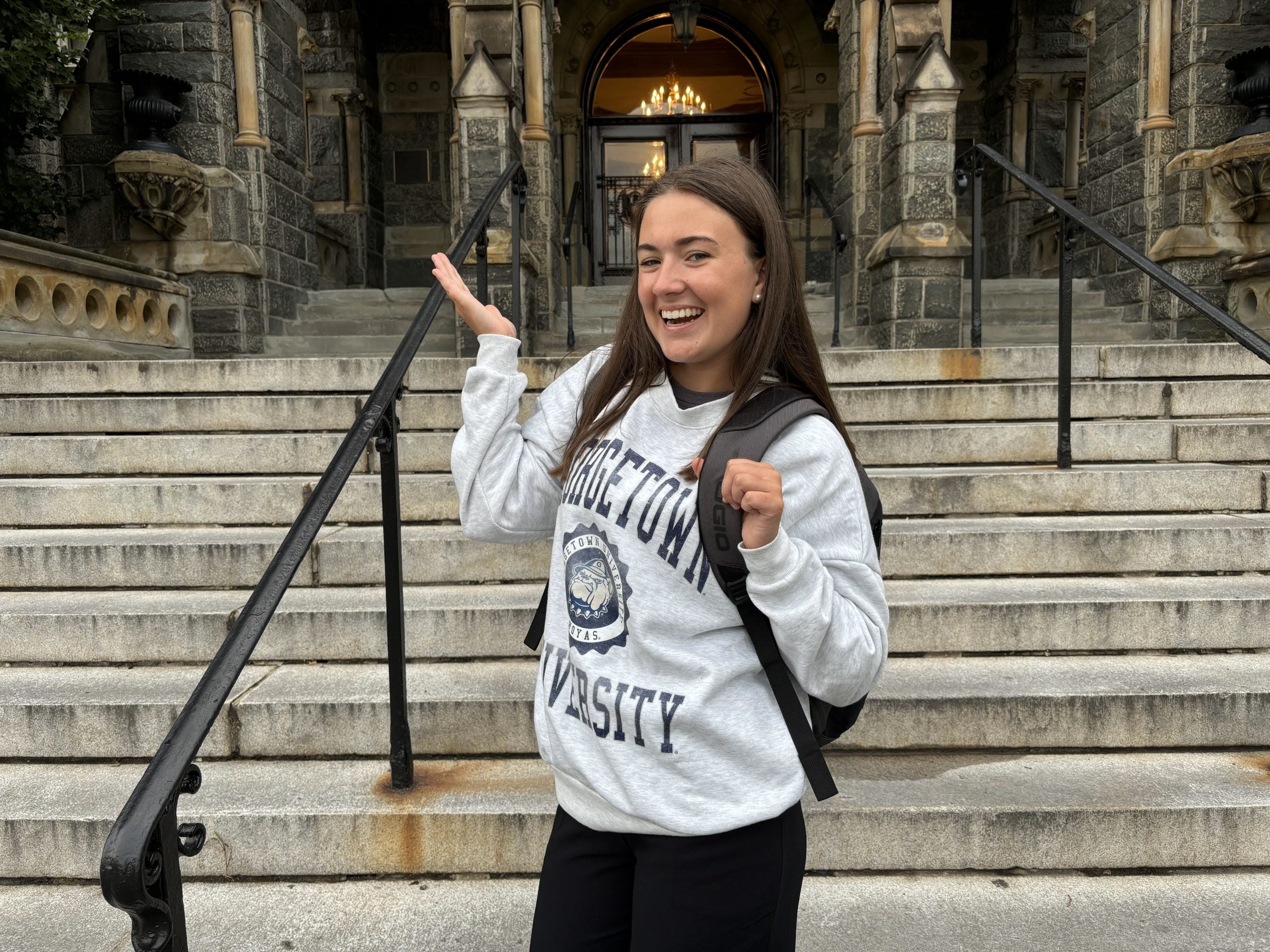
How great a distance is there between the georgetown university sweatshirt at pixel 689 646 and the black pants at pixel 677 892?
4 cm

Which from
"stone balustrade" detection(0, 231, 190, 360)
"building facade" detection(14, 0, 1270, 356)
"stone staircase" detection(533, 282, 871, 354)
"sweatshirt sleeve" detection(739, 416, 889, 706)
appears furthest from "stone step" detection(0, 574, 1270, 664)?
"stone staircase" detection(533, 282, 871, 354)

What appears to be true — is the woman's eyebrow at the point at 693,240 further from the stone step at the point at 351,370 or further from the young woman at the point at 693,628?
the stone step at the point at 351,370

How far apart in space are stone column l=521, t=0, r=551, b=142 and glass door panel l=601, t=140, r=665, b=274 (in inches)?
150

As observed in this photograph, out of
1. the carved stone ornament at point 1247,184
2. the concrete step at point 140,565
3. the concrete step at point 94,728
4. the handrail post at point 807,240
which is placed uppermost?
the handrail post at point 807,240

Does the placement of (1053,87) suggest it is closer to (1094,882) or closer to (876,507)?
(1094,882)

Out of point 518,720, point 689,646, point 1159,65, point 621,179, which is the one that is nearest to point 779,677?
point 689,646

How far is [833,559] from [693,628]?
0.20 m

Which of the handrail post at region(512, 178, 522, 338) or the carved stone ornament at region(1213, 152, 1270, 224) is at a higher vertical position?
the carved stone ornament at region(1213, 152, 1270, 224)

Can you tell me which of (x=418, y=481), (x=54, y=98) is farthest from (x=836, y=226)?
(x=54, y=98)

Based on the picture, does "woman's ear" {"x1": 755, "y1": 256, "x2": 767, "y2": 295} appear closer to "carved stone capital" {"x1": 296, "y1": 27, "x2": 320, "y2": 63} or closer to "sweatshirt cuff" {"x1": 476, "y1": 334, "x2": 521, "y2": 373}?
"sweatshirt cuff" {"x1": 476, "y1": 334, "x2": 521, "y2": 373}

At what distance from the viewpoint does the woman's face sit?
45.4 inches

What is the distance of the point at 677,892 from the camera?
1115mm

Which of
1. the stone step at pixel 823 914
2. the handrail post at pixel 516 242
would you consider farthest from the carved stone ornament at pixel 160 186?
the stone step at pixel 823 914

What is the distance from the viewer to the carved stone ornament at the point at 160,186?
280 inches
